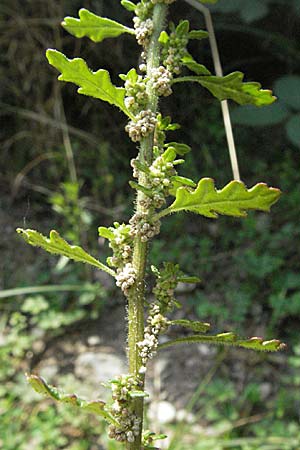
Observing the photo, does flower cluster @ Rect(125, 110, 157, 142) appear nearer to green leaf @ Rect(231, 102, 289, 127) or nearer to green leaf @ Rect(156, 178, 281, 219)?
green leaf @ Rect(156, 178, 281, 219)

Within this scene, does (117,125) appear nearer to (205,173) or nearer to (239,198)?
(205,173)

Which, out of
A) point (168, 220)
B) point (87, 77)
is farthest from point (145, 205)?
point (168, 220)

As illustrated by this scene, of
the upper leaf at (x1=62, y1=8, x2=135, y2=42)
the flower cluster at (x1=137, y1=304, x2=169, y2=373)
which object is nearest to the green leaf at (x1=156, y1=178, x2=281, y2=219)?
the flower cluster at (x1=137, y1=304, x2=169, y2=373)

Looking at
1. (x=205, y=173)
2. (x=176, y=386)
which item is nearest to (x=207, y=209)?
(x=176, y=386)

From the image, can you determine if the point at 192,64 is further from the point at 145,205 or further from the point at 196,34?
the point at 145,205

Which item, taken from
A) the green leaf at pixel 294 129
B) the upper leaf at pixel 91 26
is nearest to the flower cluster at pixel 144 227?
the upper leaf at pixel 91 26

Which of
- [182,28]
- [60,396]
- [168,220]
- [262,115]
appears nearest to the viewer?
[60,396]

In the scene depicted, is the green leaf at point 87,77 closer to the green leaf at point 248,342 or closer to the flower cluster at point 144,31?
the flower cluster at point 144,31
